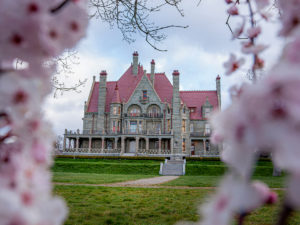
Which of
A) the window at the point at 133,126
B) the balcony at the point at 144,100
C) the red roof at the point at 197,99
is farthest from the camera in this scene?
the red roof at the point at 197,99

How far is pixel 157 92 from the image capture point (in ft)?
120

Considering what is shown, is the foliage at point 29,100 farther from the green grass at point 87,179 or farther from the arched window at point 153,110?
the arched window at point 153,110

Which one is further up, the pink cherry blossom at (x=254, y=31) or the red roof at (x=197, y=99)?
the red roof at (x=197, y=99)

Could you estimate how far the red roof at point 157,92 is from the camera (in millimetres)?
36531

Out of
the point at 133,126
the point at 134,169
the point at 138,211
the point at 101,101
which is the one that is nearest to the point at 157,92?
the point at 133,126

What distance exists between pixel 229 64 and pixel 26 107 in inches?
36.2

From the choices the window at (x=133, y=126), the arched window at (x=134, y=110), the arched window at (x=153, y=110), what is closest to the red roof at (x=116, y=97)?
the arched window at (x=134, y=110)

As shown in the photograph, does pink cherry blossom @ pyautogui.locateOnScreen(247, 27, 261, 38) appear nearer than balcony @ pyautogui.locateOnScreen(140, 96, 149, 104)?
Yes

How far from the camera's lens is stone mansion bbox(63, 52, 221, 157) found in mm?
33812

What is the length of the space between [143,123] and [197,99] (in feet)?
31.9

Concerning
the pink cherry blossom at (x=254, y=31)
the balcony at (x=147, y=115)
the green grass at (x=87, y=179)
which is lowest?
the green grass at (x=87, y=179)

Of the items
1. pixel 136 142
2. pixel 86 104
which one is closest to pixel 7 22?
pixel 136 142

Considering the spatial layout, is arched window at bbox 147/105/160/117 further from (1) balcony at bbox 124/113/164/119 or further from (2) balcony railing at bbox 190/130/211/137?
(2) balcony railing at bbox 190/130/211/137

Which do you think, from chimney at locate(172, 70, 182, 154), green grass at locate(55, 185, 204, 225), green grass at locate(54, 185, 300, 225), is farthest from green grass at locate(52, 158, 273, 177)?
green grass at locate(54, 185, 300, 225)
